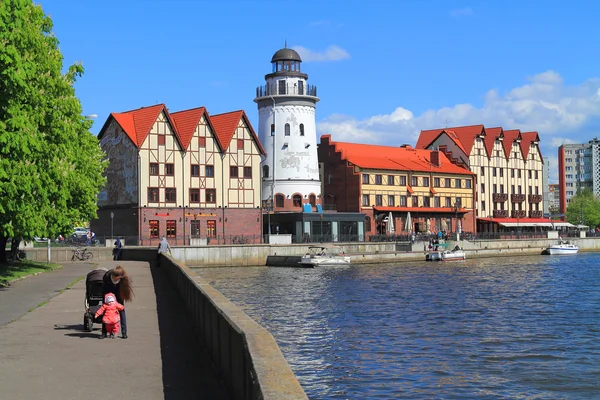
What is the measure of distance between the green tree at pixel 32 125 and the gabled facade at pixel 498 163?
8488 cm

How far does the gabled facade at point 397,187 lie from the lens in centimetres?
10006

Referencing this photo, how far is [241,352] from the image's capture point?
36.4 ft

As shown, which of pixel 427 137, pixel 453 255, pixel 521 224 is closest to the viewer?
pixel 453 255

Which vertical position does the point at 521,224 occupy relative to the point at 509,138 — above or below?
below

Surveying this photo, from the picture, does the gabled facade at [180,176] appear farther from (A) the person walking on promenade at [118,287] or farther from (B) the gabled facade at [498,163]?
(A) the person walking on promenade at [118,287]

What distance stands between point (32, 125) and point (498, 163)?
10171cm

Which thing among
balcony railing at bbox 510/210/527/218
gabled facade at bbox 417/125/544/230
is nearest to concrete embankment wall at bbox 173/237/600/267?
gabled facade at bbox 417/125/544/230

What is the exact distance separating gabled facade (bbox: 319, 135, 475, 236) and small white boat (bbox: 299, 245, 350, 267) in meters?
16.2

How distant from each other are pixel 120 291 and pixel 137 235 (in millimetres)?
61270

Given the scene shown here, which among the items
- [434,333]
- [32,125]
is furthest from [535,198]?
[32,125]

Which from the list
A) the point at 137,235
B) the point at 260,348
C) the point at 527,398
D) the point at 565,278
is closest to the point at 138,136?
the point at 137,235

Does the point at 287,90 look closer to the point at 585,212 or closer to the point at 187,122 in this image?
the point at 187,122

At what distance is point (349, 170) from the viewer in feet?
329

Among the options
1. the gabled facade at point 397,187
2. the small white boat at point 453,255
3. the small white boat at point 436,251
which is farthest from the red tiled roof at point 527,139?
the small white boat at point 453,255
